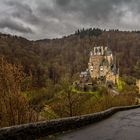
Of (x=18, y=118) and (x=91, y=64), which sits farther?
(x=91, y=64)

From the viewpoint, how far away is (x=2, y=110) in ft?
67.9

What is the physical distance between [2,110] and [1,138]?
9764 millimetres

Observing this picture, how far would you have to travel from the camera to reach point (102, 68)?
145250mm

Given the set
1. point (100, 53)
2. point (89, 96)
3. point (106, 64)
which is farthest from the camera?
point (100, 53)

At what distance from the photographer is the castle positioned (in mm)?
134000

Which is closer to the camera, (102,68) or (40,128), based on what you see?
(40,128)

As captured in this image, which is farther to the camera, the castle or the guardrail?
the castle

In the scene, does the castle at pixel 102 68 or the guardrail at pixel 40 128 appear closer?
the guardrail at pixel 40 128

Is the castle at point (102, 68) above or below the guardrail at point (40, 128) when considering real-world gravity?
above

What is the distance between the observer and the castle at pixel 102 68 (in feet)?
440

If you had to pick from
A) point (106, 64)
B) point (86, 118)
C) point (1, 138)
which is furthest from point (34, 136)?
point (106, 64)

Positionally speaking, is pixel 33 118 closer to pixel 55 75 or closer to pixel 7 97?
pixel 7 97

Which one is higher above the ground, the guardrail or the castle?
the castle

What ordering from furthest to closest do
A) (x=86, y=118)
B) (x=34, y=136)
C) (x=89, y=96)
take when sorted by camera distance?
(x=89, y=96)
(x=86, y=118)
(x=34, y=136)
